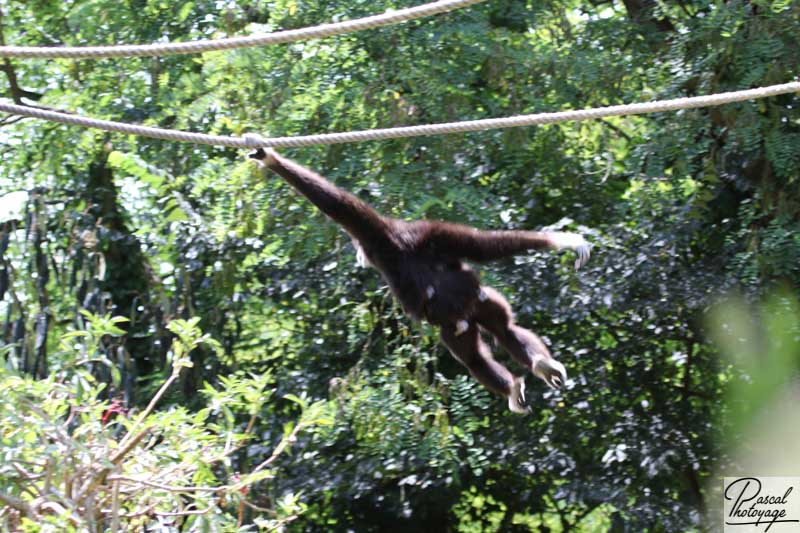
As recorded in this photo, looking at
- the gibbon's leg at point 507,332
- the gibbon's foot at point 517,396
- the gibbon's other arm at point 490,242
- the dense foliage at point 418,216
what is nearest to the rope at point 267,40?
the gibbon's other arm at point 490,242

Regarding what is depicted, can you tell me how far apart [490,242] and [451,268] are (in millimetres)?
284

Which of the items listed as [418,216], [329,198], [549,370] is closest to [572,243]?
[549,370]

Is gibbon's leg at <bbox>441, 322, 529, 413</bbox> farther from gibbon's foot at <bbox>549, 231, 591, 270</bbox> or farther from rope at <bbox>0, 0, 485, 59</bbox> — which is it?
rope at <bbox>0, 0, 485, 59</bbox>

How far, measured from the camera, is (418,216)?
23.7 feet

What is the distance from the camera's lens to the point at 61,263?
8.82 metres

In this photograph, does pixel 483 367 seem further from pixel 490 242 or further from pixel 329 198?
pixel 329 198

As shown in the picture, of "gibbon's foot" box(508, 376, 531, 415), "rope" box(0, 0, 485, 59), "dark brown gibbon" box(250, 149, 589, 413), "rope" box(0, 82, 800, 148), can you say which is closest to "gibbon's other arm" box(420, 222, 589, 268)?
"dark brown gibbon" box(250, 149, 589, 413)

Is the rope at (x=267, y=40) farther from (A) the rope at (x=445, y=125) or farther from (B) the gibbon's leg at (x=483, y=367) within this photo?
(B) the gibbon's leg at (x=483, y=367)

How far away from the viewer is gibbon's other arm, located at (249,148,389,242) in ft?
15.9

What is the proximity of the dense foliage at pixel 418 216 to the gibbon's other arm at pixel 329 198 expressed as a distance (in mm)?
1805

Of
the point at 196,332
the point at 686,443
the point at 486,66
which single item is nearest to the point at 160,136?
the point at 196,332

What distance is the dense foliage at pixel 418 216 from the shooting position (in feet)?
25.8

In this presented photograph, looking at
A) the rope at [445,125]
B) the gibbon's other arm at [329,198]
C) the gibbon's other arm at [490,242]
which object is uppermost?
the rope at [445,125]

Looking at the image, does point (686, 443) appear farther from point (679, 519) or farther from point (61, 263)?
point (61, 263)
